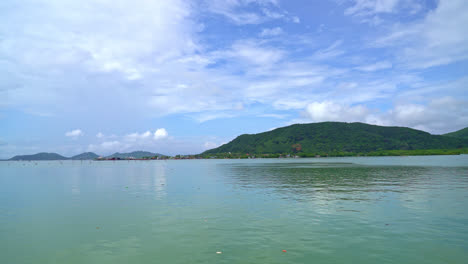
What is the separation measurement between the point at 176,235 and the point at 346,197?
26.1 m

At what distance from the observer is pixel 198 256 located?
727 inches

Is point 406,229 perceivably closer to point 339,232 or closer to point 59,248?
point 339,232

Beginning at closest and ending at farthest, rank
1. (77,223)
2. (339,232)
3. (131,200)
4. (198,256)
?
(198,256) → (339,232) → (77,223) → (131,200)

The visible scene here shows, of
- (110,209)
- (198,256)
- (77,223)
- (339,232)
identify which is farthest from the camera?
(110,209)

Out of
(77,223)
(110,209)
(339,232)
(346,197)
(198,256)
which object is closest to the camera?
(198,256)

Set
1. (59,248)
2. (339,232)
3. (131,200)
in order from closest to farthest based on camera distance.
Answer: (59,248) < (339,232) < (131,200)

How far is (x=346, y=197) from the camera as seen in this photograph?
40344mm

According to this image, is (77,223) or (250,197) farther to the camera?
(250,197)

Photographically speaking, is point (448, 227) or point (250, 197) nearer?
point (448, 227)

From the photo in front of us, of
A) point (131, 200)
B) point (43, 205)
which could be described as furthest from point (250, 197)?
point (43, 205)

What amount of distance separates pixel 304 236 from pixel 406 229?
28.8ft

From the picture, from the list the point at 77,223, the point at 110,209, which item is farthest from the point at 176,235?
the point at 110,209

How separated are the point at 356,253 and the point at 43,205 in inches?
1612

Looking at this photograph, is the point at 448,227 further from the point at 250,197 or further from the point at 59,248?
the point at 59,248
